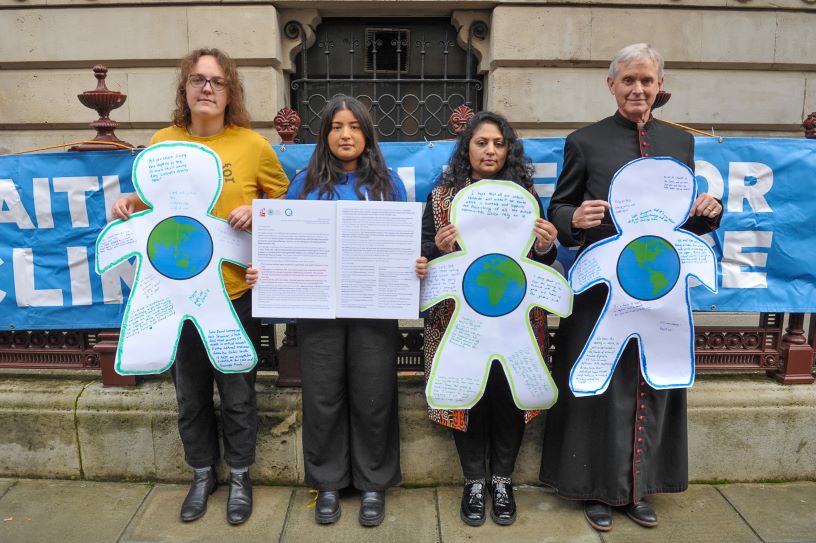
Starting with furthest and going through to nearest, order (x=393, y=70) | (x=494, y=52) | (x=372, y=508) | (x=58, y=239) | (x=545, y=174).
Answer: (x=393, y=70), (x=494, y=52), (x=545, y=174), (x=58, y=239), (x=372, y=508)

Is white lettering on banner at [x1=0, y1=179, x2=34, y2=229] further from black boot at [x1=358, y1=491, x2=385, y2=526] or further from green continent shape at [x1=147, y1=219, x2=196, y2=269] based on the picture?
black boot at [x1=358, y1=491, x2=385, y2=526]

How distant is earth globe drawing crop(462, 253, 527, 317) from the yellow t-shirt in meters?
1.04

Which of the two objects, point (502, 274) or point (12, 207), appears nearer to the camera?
point (502, 274)

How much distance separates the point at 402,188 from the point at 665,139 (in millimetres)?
1239

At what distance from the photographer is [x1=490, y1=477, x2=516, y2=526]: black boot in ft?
9.22

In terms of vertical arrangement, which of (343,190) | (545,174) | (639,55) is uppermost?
(639,55)

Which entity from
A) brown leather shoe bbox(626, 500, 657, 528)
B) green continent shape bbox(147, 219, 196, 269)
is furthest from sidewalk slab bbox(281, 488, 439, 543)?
green continent shape bbox(147, 219, 196, 269)

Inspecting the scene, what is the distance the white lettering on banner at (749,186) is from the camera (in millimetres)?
3217

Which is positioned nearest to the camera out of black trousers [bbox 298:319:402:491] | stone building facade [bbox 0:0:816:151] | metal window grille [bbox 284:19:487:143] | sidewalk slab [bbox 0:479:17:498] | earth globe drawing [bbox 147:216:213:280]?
earth globe drawing [bbox 147:216:213:280]

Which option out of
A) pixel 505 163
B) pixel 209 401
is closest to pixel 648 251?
pixel 505 163

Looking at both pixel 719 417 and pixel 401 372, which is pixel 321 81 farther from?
pixel 719 417

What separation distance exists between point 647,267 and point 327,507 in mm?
1904

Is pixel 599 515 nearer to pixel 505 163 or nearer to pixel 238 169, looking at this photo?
pixel 505 163

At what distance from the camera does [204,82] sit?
2.57 m
